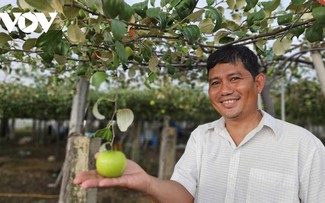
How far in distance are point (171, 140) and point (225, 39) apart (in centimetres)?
625

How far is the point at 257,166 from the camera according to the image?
5.91 feet

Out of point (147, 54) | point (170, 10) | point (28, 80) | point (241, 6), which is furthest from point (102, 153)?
point (28, 80)

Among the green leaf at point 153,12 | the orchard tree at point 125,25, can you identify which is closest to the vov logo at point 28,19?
the orchard tree at point 125,25

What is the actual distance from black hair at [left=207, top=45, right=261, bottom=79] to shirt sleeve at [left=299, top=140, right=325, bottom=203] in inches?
19.3

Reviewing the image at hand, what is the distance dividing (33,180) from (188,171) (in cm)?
887

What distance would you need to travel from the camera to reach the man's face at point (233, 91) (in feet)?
5.97

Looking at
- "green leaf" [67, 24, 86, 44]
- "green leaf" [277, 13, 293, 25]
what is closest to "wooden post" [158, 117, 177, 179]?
"green leaf" [277, 13, 293, 25]

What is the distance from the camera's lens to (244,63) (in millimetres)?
1862

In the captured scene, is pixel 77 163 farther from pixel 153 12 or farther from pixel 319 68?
pixel 153 12

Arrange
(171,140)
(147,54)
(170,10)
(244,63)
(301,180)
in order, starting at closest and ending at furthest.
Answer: (170,10)
(147,54)
(301,180)
(244,63)
(171,140)

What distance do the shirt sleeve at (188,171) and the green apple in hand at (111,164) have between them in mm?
691

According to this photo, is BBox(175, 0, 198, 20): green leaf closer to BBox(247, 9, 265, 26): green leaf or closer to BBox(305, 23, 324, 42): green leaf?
BBox(247, 9, 265, 26): green leaf

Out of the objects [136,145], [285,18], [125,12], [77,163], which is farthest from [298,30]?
[136,145]

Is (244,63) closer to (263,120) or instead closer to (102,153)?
(263,120)
